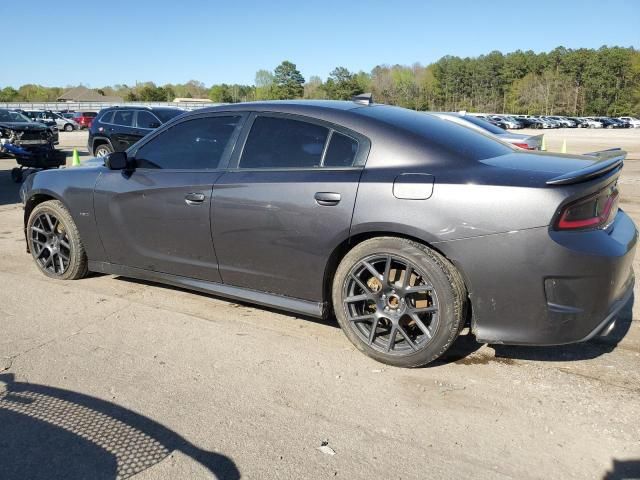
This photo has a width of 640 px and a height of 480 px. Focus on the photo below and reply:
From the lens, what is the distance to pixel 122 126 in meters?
14.7

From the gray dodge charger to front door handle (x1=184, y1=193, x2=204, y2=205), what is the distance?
0.04 feet

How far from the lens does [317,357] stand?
11.5 ft

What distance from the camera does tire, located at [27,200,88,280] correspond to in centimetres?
482

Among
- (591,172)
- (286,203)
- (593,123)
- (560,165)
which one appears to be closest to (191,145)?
(286,203)

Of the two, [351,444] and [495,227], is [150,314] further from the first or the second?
[495,227]

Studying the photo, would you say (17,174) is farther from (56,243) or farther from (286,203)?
(286,203)

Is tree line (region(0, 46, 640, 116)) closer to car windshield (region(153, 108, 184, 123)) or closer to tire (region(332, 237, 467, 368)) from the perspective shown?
car windshield (region(153, 108, 184, 123))

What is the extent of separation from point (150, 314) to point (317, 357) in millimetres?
1532

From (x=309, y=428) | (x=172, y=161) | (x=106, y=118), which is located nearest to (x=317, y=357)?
(x=309, y=428)

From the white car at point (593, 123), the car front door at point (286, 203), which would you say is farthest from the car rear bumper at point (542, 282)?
the white car at point (593, 123)

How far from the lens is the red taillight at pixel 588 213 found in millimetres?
2837

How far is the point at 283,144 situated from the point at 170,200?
39.8 inches

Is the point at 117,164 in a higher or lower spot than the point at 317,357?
higher

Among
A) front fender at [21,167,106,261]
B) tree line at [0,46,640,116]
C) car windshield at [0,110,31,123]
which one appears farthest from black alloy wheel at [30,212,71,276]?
tree line at [0,46,640,116]
